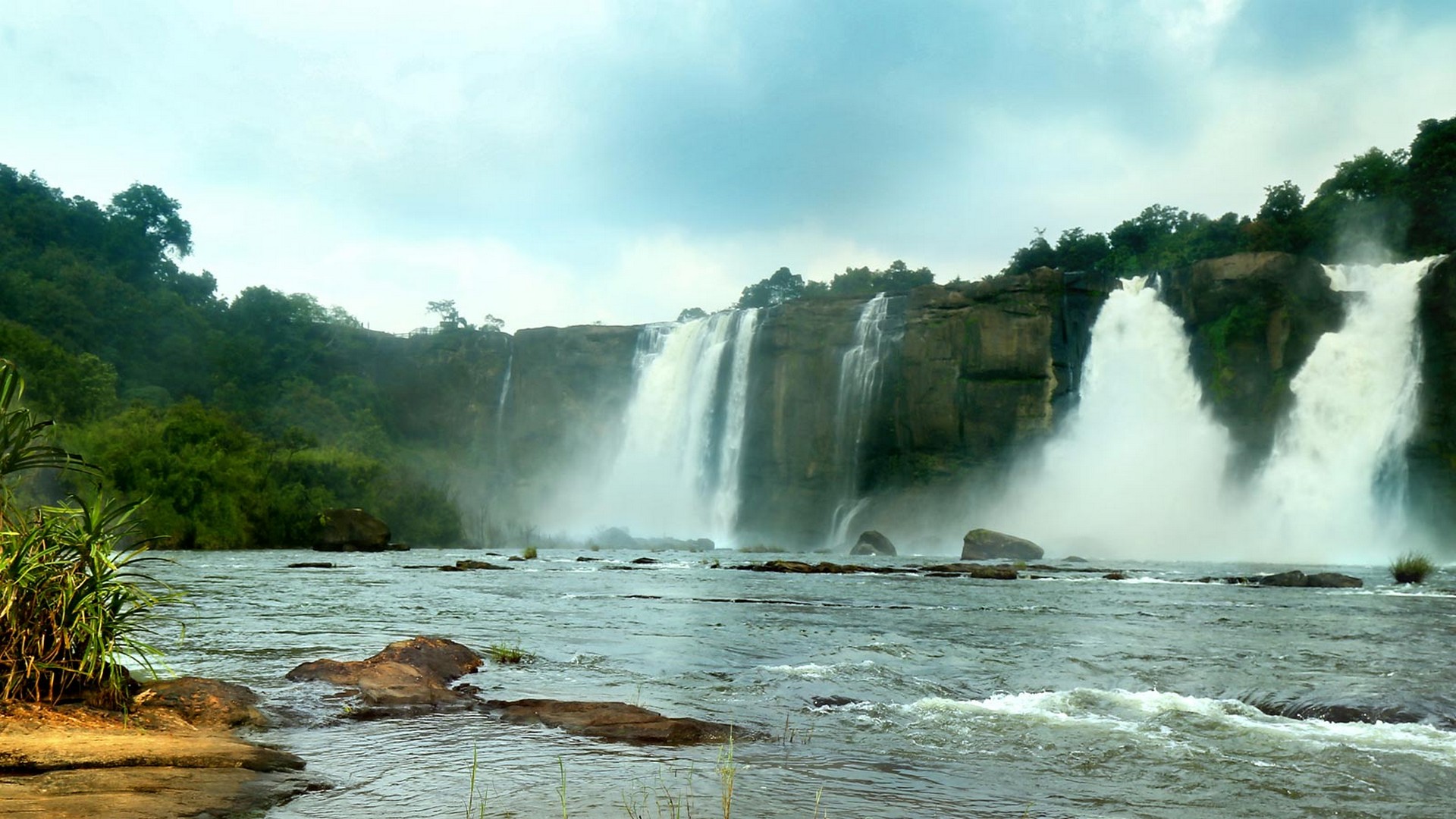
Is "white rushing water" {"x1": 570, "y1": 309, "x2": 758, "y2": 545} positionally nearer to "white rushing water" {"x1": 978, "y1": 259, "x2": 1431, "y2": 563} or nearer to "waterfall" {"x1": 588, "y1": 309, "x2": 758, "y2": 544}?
"waterfall" {"x1": 588, "y1": 309, "x2": 758, "y2": 544}

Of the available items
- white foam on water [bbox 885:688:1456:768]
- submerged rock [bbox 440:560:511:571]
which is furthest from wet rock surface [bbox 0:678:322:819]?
submerged rock [bbox 440:560:511:571]

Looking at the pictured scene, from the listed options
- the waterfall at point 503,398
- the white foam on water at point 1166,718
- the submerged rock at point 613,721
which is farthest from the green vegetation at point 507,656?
the waterfall at point 503,398

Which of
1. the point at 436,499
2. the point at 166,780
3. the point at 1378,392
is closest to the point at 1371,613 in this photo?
the point at 166,780

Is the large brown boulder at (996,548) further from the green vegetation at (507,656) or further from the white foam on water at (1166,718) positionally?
the white foam on water at (1166,718)

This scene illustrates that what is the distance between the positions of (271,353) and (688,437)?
38.0 meters

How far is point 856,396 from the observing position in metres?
60.0

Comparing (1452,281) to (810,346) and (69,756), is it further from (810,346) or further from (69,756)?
(69,756)

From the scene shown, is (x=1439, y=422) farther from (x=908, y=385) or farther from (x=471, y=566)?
(x=471, y=566)

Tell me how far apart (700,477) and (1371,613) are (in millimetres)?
45380

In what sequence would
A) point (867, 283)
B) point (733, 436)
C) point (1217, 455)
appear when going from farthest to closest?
point (867, 283) → point (733, 436) → point (1217, 455)

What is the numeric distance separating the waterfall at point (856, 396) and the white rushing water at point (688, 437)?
581cm

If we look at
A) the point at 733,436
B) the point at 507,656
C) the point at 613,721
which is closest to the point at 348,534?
the point at 733,436

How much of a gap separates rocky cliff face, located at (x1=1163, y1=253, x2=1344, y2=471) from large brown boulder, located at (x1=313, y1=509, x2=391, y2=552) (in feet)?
127

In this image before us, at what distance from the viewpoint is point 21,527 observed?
6.65 meters
